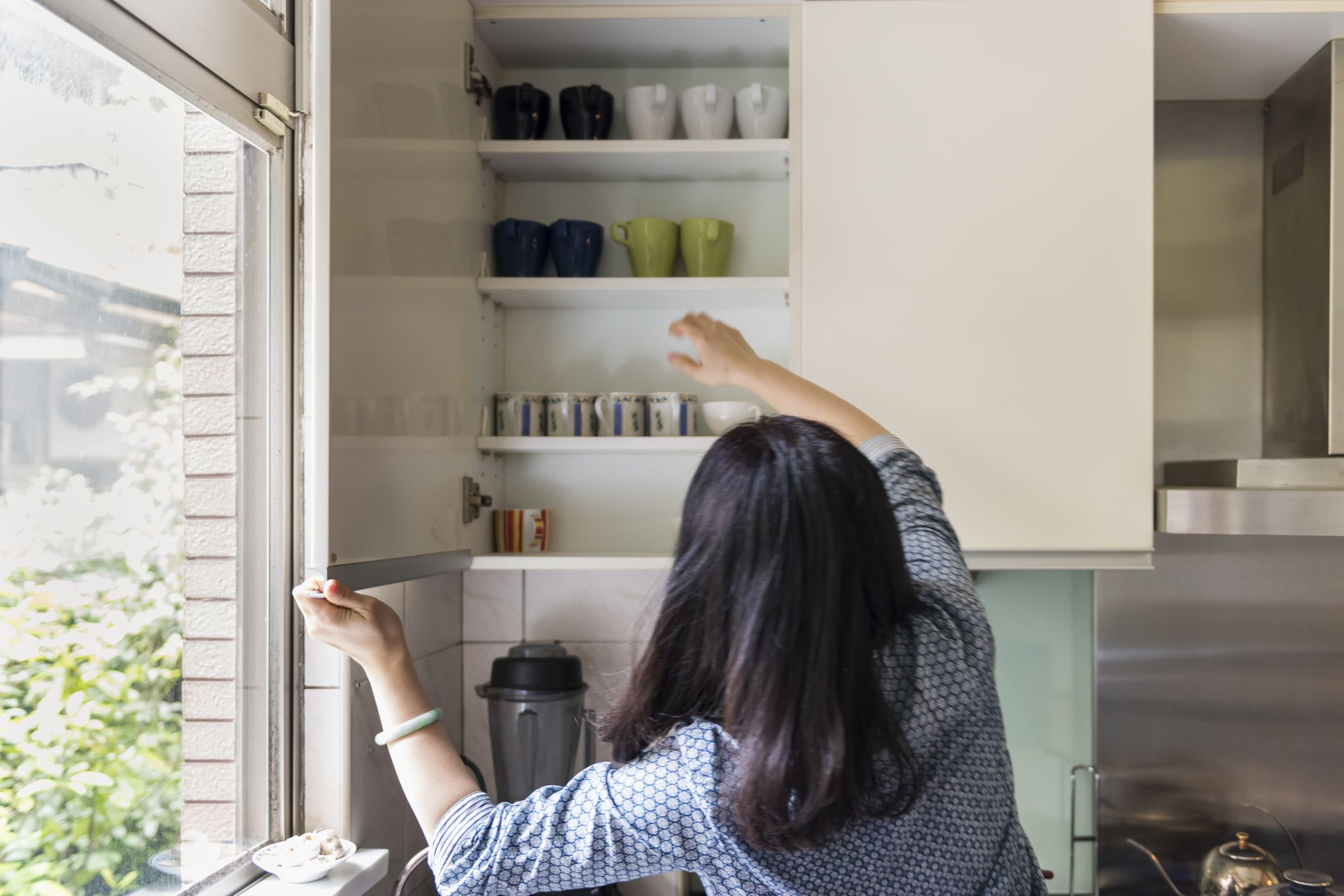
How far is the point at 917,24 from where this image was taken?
154 centimetres

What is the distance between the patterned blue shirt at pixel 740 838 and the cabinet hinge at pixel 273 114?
0.81m

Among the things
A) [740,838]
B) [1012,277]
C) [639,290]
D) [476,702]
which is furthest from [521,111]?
[740,838]

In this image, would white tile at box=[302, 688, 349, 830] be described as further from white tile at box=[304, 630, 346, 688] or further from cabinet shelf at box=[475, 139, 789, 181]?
cabinet shelf at box=[475, 139, 789, 181]

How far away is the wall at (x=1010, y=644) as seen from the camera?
188 cm

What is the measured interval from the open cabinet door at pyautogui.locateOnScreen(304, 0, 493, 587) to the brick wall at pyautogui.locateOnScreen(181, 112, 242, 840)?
3.8 inches

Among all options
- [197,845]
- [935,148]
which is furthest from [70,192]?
[935,148]

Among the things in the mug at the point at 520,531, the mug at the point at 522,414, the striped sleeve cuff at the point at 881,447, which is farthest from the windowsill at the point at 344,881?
the striped sleeve cuff at the point at 881,447

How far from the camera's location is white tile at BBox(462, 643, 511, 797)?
6.19 ft

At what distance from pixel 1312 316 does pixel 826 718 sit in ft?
4.25

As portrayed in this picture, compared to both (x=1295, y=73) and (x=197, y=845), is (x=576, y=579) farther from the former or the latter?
(x=1295, y=73)

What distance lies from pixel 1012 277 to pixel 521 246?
0.77 metres

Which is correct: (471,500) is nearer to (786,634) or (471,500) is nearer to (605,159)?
(605,159)

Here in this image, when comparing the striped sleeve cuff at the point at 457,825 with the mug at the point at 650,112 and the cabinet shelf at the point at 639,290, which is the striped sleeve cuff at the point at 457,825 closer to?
the cabinet shelf at the point at 639,290

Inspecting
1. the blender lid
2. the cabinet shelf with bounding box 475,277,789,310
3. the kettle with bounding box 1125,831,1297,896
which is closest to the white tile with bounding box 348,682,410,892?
the blender lid
